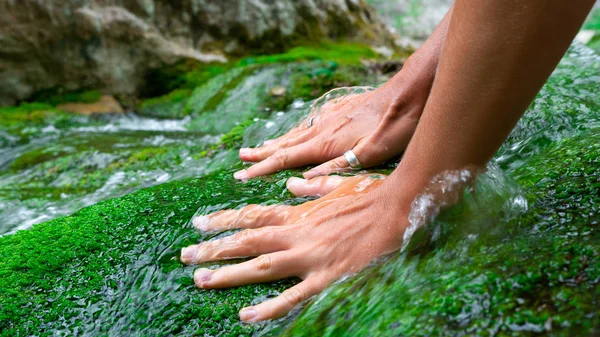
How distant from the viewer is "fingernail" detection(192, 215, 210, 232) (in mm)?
2518

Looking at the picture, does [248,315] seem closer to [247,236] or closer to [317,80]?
[247,236]

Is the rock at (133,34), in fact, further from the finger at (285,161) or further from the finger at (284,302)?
the finger at (284,302)

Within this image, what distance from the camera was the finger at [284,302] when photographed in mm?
1957

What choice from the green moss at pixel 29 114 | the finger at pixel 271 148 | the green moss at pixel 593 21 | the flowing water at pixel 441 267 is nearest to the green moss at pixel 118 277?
the flowing water at pixel 441 267

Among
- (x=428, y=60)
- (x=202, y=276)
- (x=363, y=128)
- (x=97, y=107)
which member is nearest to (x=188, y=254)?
(x=202, y=276)

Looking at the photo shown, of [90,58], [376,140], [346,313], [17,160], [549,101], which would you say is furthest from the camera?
[90,58]

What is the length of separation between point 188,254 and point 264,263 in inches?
16.7

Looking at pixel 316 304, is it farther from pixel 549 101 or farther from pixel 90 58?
pixel 90 58

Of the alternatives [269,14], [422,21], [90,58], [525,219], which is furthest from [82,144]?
[422,21]

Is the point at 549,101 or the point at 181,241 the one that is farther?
the point at 549,101

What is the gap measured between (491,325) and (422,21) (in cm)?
1978

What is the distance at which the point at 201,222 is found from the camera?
8.36ft

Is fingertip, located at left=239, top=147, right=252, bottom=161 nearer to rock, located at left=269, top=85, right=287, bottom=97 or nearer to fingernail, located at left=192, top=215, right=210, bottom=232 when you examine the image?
fingernail, located at left=192, top=215, right=210, bottom=232

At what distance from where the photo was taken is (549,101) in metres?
3.45
